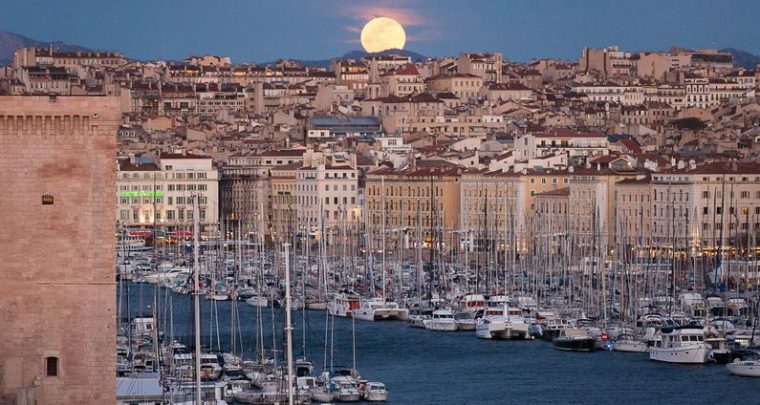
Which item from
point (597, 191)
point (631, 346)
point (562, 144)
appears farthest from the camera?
point (562, 144)

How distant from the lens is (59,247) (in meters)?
17.0

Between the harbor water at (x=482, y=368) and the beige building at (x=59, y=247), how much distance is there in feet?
54.6

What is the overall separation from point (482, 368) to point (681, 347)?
10.0ft

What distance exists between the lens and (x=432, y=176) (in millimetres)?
75062

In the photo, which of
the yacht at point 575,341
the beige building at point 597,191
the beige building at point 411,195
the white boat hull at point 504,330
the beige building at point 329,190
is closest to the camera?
the yacht at point 575,341

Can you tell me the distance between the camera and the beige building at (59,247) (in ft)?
55.5

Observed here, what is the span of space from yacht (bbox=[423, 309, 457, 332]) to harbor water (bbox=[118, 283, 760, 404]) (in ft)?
0.59

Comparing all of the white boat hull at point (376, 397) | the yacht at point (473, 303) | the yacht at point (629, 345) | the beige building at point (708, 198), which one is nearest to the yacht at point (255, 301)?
the yacht at point (473, 303)

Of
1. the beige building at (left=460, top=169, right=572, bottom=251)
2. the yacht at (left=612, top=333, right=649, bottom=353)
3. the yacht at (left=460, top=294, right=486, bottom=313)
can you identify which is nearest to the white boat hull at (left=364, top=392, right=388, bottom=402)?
the yacht at (left=612, top=333, right=649, bottom=353)

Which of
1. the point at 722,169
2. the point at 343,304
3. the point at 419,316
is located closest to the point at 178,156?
the point at 722,169

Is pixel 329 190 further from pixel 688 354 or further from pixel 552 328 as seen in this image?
pixel 688 354

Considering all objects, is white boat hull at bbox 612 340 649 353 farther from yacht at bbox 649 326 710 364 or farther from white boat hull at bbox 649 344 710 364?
white boat hull at bbox 649 344 710 364

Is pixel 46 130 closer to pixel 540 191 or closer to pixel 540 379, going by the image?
pixel 540 379

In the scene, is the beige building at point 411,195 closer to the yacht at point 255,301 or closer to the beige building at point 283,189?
the beige building at point 283,189
